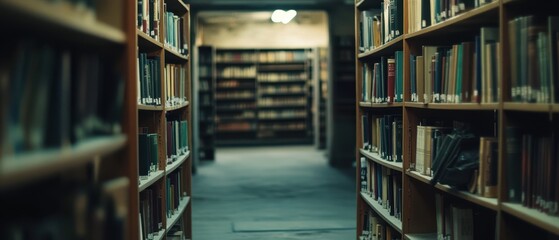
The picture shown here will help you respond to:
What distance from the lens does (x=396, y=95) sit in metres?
3.67

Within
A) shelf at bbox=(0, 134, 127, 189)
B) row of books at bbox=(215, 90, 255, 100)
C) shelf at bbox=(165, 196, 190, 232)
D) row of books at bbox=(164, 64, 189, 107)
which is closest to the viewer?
shelf at bbox=(0, 134, 127, 189)

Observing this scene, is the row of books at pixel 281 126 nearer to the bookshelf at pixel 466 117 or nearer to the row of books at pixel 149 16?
the bookshelf at pixel 466 117

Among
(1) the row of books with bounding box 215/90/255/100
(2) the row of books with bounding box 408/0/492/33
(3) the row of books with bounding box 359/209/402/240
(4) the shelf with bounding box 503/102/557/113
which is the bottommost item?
(3) the row of books with bounding box 359/209/402/240

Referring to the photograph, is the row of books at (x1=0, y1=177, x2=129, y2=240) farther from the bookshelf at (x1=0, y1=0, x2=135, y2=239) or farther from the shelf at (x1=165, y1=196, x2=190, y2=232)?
the shelf at (x1=165, y1=196, x2=190, y2=232)

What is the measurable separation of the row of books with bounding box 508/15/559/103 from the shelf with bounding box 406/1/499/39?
157 mm

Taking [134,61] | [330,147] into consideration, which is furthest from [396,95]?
[330,147]

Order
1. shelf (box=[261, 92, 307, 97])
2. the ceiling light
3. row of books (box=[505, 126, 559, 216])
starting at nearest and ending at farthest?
row of books (box=[505, 126, 559, 216]) → the ceiling light → shelf (box=[261, 92, 307, 97])

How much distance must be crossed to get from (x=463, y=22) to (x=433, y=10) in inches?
16.3

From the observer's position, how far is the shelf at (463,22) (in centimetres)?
230

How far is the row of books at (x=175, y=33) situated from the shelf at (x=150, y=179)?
966 mm

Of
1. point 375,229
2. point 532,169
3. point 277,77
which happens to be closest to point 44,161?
point 532,169

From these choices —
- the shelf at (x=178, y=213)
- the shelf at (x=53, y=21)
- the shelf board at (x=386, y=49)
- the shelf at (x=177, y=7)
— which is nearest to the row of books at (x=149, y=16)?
the shelf at (x=177, y=7)

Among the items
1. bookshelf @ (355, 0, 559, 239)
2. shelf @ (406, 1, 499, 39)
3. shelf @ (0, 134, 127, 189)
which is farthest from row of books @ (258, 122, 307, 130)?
shelf @ (0, 134, 127, 189)

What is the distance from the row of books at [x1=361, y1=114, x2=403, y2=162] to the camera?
371cm
